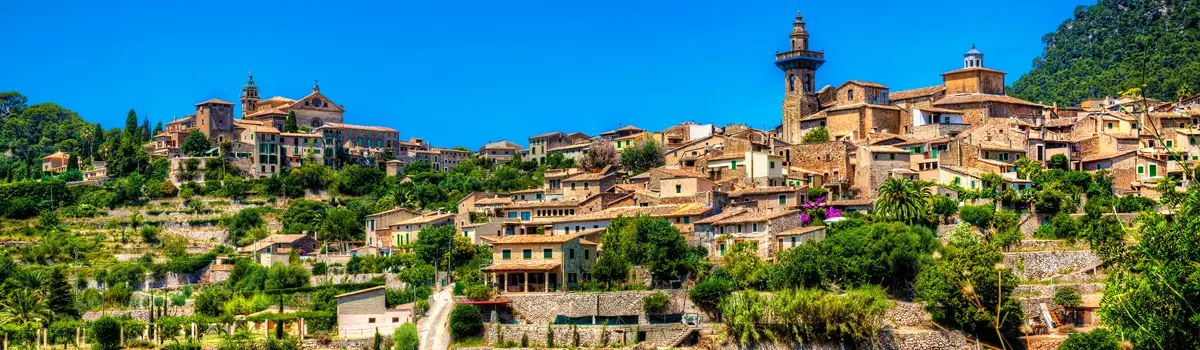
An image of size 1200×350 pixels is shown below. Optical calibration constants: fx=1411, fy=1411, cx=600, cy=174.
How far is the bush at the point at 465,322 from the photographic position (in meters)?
46.2

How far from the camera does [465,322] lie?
46.3 m

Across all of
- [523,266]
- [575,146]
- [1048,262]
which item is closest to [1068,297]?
[1048,262]

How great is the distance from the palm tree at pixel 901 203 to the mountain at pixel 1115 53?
3847cm

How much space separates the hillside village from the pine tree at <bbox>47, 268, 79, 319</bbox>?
0.27 ft

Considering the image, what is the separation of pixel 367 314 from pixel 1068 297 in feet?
77.6

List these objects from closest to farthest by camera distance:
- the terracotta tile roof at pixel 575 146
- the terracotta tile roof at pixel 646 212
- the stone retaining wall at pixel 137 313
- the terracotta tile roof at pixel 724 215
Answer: the terracotta tile roof at pixel 724 215, the terracotta tile roof at pixel 646 212, the stone retaining wall at pixel 137 313, the terracotta tile roof at pixel 575 146

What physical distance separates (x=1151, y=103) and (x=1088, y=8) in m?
60.5

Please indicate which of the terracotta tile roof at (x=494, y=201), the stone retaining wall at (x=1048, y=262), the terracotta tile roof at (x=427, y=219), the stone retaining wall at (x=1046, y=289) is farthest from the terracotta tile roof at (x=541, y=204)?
the stone retaining wall at (x=1046, y=289)

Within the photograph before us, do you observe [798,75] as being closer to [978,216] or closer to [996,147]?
[996,147]

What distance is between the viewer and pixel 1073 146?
6100 centimetres

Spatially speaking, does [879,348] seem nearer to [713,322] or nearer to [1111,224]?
[713,322]

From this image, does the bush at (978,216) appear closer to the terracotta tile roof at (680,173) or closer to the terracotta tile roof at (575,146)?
the terracotta tile roof at (680,173)

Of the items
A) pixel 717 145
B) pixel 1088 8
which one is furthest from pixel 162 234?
pixel 1088 8

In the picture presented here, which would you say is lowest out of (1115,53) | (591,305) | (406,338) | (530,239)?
(406,338)
